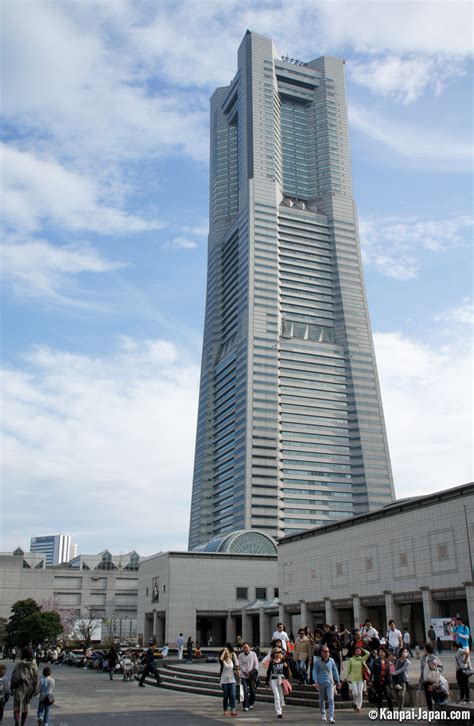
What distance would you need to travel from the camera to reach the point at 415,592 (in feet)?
165

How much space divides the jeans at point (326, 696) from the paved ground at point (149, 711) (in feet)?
1.33

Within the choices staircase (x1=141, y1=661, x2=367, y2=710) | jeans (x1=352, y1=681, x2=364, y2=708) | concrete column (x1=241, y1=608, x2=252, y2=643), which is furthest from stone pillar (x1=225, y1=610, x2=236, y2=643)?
jeans (x1=352, y1=681, x2=364, y2=708)

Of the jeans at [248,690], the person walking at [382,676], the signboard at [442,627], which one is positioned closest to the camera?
the person walking at [382,676]

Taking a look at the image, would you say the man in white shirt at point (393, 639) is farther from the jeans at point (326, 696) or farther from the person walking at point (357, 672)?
the jeans at point (326, 696)

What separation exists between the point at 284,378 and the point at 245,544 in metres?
84.2

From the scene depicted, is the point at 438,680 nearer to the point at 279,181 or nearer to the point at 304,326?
the point at 304,326

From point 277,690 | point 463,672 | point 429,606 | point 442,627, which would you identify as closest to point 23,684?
point 277,690

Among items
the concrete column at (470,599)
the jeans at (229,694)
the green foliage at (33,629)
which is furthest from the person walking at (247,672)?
the green foliage at (33,629)

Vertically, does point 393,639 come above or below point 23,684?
above

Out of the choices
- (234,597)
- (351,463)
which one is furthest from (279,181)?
(234,597)

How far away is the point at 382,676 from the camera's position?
63.8ft

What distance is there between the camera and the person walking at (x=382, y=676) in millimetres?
19328

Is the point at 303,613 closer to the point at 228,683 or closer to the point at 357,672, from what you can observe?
the point at 228,683

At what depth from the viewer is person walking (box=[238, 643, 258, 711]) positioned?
70.4ft
